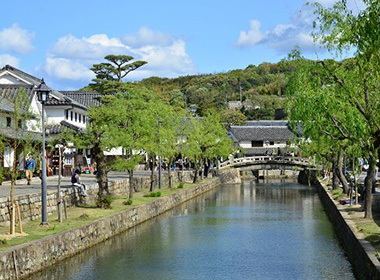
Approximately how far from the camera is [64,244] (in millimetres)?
19766

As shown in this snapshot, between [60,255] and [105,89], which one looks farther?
[105,89]

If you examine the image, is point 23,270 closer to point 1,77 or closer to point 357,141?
point 357,141

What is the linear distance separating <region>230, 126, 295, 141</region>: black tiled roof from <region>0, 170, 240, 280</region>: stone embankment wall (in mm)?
56906

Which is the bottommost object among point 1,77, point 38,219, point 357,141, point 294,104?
point 38,219

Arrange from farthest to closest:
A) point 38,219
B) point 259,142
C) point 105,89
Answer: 1. point 259,142
2. point 105,89
3. point 38,219

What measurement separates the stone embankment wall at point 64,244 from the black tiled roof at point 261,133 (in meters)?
56.9

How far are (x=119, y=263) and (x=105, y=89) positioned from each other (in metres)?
49.9

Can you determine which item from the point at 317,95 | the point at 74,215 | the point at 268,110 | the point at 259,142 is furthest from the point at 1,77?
the point at 268,110

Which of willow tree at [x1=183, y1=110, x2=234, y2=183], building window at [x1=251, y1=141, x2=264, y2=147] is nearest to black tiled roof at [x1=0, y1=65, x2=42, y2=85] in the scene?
willow tree at [x1=183, y1=110, x2=234, y2=183]

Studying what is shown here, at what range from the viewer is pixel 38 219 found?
2358 cm

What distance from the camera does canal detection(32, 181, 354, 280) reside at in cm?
1945

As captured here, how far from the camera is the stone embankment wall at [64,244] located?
15.7 meters

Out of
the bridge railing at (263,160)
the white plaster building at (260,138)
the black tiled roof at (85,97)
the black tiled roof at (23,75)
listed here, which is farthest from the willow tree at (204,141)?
the white plaster building at (260,138)

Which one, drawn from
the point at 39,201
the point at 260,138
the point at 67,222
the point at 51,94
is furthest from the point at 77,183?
the point at 260,138
